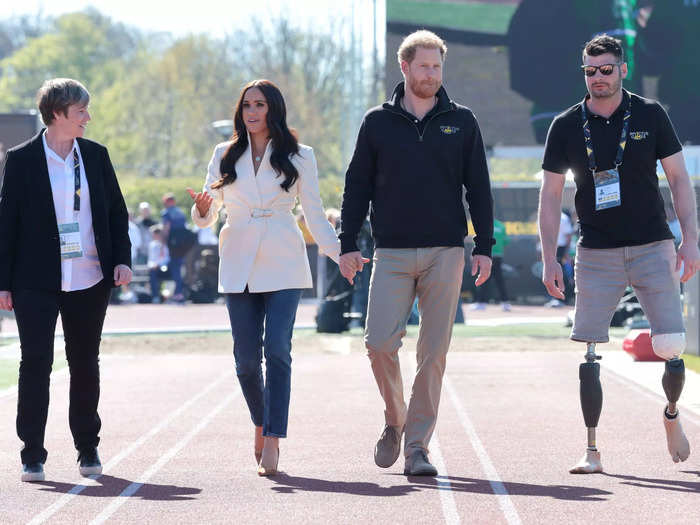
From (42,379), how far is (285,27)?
56.6 meters

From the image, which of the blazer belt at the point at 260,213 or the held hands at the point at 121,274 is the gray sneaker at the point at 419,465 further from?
the held hands at the point at 121,274

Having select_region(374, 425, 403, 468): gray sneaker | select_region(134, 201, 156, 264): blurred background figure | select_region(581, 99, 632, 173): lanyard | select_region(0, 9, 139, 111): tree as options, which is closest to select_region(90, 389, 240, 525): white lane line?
select_region(374, 425, 403, 468): gray sneaker

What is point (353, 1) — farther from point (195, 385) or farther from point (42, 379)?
point (42, 379)

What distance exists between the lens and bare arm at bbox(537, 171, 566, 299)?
7211 mm

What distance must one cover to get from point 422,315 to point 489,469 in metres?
0.81

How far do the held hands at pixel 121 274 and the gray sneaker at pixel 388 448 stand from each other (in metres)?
1.42

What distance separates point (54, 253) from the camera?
716 cm

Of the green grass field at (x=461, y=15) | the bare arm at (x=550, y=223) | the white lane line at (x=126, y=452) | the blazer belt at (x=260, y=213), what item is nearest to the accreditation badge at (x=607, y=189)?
the bare arm at (x=550, y=223)

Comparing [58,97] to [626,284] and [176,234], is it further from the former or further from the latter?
[176,234]

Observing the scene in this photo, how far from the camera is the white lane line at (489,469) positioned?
20.0 ft

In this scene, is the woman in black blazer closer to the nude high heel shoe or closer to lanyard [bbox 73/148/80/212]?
lanyard [bbox 73/148/80/212]

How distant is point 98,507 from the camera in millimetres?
6305

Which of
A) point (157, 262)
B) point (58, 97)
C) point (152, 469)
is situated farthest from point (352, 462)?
point (157, 262)

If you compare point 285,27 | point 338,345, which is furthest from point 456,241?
point 285,27
